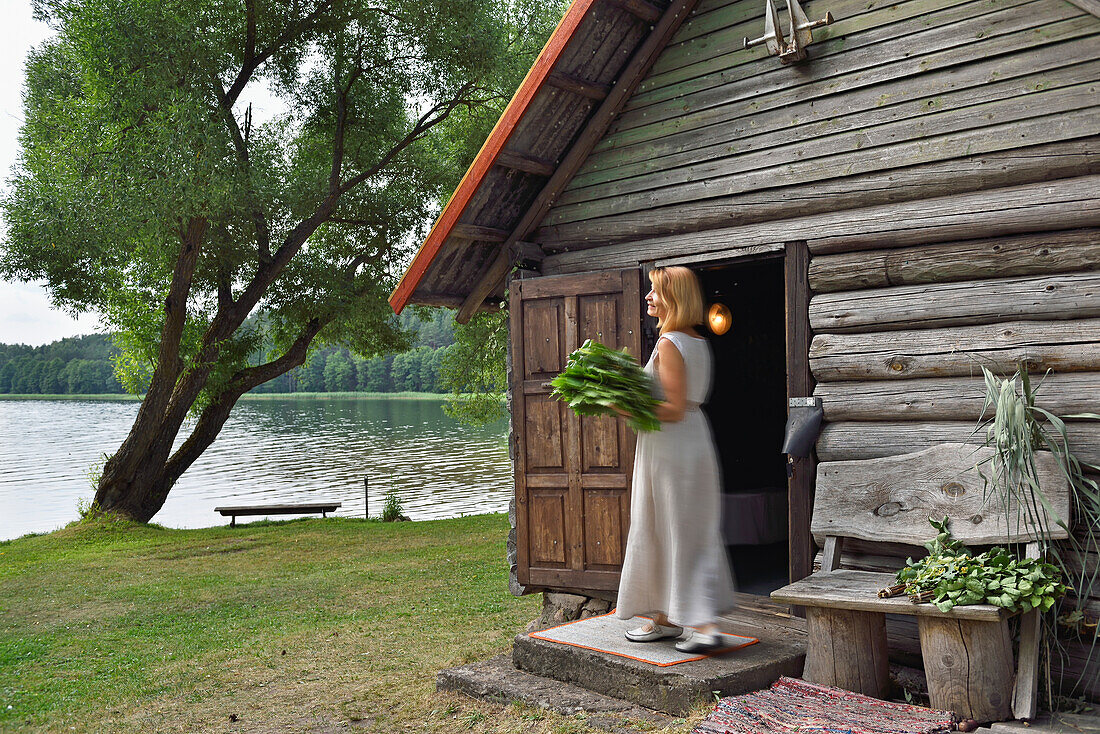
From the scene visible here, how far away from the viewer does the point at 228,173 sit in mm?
14984

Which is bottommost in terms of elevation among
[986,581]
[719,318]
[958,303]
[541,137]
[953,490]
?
[986,581]

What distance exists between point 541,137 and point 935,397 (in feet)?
11.8

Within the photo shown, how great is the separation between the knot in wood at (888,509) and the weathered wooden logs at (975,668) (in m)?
0.97

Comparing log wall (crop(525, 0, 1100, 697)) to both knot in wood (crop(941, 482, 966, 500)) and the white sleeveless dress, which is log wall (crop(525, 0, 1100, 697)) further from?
the white sleeveless dress

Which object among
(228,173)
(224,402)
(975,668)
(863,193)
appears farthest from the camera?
(224,402)

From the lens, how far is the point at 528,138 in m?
7.05

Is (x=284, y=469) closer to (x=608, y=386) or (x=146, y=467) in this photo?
(x=146, y=467)

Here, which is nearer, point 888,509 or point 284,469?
point 888,509

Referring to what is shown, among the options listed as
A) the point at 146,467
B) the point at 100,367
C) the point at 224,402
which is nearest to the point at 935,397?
the point at 146,467

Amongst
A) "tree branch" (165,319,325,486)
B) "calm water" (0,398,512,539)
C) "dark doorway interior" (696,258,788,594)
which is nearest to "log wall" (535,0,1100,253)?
"dark doorway interior" (696,258,788,594)

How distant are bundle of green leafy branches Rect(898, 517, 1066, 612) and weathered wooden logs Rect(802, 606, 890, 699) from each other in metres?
0.31

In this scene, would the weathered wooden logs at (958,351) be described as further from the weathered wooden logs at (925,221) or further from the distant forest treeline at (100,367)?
the distant forest treeline at (100,367)

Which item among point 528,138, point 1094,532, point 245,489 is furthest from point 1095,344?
point 245,489

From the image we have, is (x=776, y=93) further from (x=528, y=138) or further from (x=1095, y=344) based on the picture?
(x=1095, y=344)
